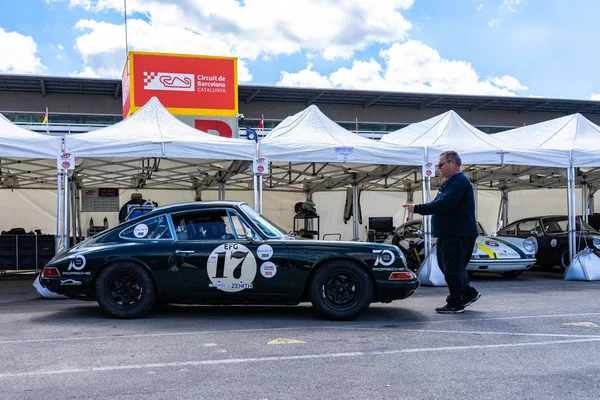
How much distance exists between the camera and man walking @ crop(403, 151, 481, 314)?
6.53 m

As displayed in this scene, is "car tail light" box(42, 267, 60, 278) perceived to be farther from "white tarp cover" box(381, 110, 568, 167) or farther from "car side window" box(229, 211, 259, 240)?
"white tarp cover" box(381, 110, 568, 167)

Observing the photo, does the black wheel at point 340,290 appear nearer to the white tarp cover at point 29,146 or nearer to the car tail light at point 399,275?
the car tail light at point 399,275

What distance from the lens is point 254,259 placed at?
6234 mm

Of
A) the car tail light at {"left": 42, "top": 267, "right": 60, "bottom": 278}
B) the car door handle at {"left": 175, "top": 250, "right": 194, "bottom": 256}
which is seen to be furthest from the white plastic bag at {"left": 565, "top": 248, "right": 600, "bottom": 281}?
the car tail light at {"left": 42, "top": 267, "right": 60, "bottom": 278}

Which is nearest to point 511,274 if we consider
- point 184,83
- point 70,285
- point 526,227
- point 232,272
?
point 526,227

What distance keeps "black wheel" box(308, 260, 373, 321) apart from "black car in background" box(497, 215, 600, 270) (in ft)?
25.8

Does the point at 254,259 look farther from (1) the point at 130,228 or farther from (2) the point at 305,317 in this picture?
(1) the point at 130,228

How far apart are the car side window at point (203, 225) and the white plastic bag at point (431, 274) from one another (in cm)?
496

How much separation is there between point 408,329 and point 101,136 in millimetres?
6526

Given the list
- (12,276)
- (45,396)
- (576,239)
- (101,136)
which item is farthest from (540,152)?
(12,276)

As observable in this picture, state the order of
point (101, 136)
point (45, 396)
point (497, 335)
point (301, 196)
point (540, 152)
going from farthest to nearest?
point (301, 196) → point (540, 152) → point (101, 136) → point (497, 335) → point (45, 396)

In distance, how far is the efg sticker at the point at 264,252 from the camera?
624 cm

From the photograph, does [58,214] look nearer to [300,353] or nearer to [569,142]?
[300,353]

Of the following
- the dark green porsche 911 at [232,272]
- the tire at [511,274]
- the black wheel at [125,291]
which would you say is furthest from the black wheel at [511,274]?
the black wheel at [125,291]
